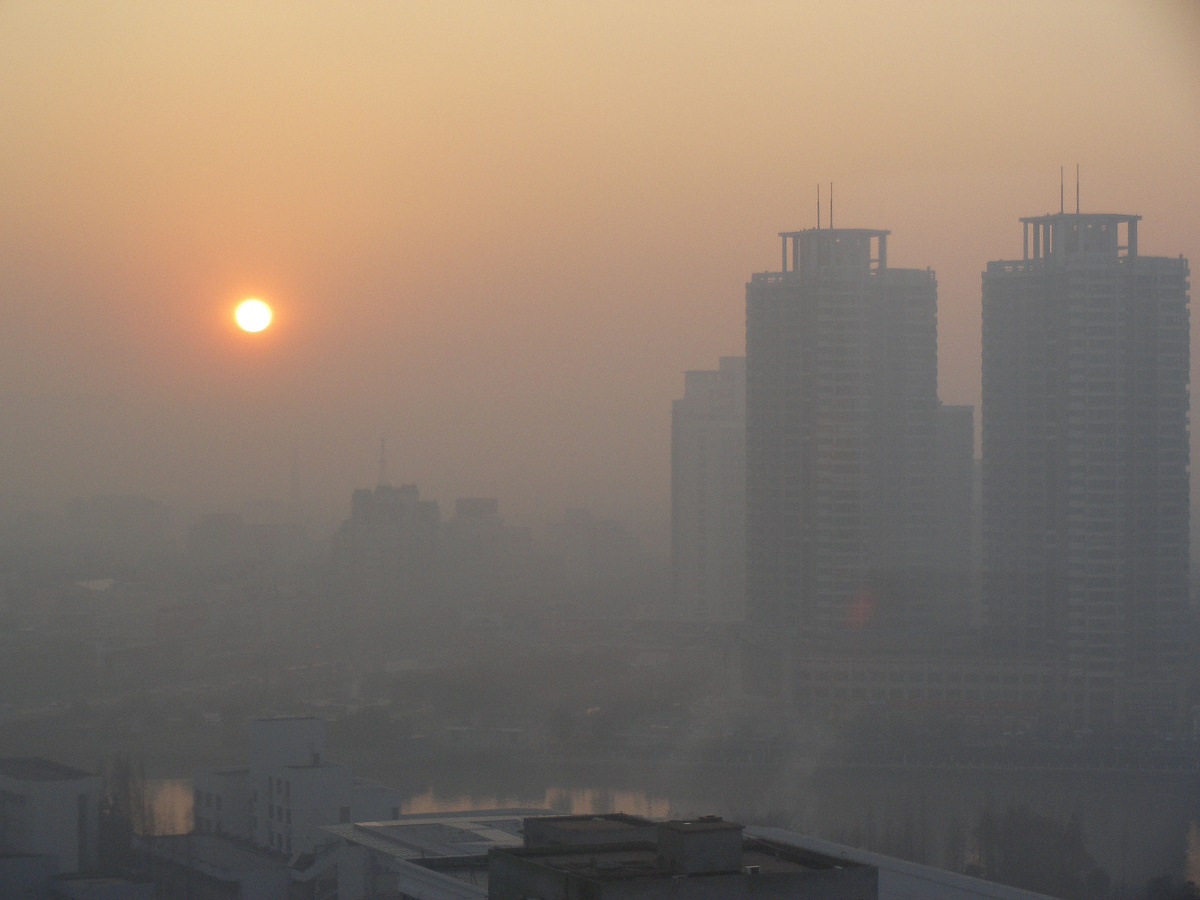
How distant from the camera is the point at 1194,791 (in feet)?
24.3

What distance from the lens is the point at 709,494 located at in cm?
1274

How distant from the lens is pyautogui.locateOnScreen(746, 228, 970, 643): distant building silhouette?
32.8 ft

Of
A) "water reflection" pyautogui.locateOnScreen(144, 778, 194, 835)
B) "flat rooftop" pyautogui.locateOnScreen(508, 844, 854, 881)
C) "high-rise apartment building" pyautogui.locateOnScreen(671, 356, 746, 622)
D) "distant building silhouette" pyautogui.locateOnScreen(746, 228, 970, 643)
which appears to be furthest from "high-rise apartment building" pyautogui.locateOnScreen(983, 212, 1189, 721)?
"flat rooftop" pyautogui.locateOnScreen(508, 844, 854, 881)

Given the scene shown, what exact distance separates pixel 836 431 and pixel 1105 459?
1.61 meters

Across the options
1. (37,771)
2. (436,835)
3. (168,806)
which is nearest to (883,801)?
(168,806)

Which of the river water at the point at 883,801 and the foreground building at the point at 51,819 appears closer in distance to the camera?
the foreground building at the point at 51,819

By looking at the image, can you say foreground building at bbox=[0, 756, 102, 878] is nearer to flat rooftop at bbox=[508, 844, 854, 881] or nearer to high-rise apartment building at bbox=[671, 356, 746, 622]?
flat rooftop at bbox=[508, 844, 854, 881]

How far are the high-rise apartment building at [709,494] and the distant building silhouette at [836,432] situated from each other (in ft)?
7.33

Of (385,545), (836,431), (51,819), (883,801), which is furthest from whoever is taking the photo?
(385,545)

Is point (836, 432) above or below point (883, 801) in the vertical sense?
above

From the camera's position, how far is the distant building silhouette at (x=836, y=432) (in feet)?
32.8

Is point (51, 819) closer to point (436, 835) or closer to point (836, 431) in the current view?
point (436, 835)

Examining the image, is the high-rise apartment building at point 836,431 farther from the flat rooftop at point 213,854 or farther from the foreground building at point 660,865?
the foreground building at point 660,865

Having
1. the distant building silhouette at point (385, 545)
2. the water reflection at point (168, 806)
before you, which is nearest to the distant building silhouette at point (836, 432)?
the distant building silhouette at point (385, 545)
